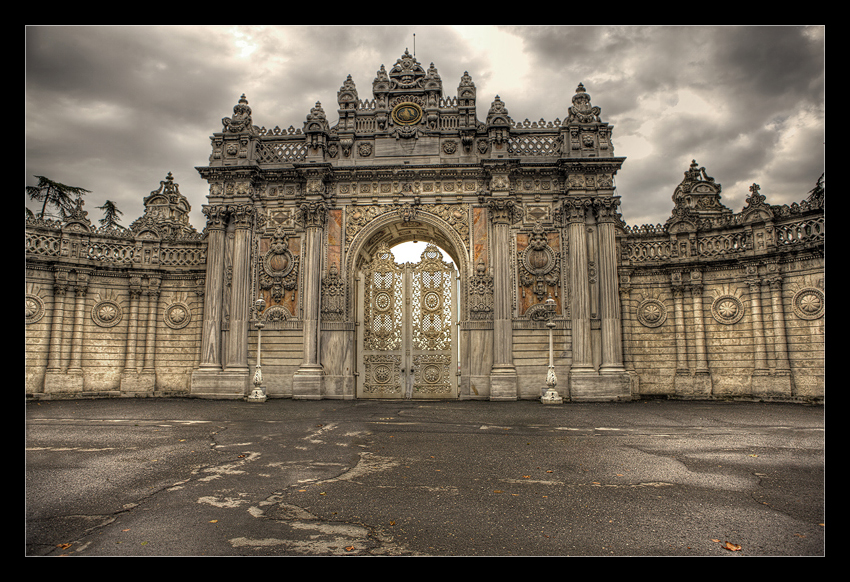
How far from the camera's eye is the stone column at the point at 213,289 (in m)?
18.3

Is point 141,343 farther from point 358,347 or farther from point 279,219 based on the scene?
point 358,347

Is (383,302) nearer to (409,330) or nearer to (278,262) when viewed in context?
(409,330)

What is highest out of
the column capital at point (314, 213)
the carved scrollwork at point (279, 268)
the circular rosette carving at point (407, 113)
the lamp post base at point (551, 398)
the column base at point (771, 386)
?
the circular rosette carving at point (407, 113)

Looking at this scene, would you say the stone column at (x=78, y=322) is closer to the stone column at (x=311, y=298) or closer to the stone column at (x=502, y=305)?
the stone column at (x=311, y=298)

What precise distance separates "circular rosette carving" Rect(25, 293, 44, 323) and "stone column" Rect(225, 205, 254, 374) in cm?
678

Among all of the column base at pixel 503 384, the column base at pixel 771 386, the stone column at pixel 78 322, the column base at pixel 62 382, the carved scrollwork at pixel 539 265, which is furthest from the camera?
the stone column at pixel 78 322

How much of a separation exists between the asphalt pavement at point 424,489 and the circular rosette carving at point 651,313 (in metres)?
8.19

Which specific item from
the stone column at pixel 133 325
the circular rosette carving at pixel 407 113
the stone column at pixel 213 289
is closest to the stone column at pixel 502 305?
the circular rosette carving at pixel 407 113

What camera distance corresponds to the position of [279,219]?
19.4 m

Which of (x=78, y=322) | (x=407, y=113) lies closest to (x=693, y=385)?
(x=407, y=113)

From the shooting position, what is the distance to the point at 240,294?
736 inches

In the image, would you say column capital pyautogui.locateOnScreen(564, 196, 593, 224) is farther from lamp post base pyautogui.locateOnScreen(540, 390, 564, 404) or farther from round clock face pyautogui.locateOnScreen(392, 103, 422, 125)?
round clock face pyautogui.locateOnScreen(392, 103, 422, 125)

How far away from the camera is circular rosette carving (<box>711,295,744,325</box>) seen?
17406 mm

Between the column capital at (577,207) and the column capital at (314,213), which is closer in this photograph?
the column capital at (577,207)
